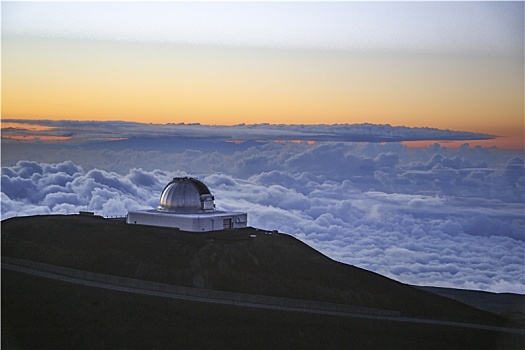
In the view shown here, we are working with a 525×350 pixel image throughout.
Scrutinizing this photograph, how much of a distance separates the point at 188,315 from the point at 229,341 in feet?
8.22

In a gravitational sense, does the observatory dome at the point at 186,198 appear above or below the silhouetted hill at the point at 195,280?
above

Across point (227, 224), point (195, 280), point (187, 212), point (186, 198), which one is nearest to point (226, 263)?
point (195, 280)

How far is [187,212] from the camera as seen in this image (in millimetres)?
44625

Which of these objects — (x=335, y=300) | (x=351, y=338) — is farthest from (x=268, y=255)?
(x=351, y=338)

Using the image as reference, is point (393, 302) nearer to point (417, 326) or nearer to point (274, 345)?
point (417, 326)

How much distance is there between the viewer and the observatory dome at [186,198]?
4456 cm

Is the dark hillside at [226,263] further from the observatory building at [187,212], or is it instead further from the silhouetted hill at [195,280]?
the observatory building at [187,212]

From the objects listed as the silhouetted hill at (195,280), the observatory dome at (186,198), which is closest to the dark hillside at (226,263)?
the silhouetted hill at (195,280)

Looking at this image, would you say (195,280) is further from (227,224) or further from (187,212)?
(227,224)

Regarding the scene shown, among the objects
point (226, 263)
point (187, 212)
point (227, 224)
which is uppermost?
point (187, 212)

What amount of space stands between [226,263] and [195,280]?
1.83m

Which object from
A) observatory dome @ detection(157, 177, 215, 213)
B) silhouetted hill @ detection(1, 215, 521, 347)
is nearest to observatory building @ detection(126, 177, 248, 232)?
observatory dome @ detection(157, 177, 215, 213)

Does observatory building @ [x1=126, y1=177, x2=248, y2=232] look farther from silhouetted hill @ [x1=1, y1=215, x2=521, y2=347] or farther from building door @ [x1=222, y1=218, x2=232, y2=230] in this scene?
silhouetted hill @ [x1=1, y1=215, x2=521, y2=347]

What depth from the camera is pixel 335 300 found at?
4000cm
